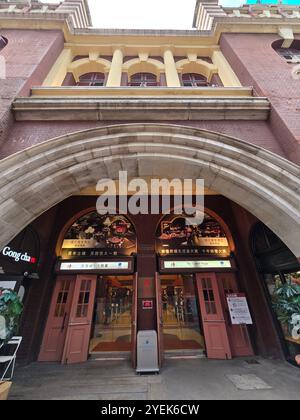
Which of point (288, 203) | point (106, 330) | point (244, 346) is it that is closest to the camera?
point (288, 203)

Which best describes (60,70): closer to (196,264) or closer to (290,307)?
(196,264)

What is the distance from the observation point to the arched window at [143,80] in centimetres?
686

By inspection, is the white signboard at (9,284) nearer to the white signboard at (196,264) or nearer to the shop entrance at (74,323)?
the shop entrance at (74,323)

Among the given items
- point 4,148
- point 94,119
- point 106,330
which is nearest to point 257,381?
point 94,119

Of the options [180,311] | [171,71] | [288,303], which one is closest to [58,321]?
[288,303]

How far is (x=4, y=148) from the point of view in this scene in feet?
12.6

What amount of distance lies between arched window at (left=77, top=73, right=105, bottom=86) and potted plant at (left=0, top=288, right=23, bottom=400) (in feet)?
22.9

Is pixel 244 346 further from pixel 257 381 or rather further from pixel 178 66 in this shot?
pixel 178 66

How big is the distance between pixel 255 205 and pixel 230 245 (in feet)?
11.4

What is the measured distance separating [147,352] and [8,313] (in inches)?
134

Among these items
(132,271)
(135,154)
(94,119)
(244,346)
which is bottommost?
(244,346)

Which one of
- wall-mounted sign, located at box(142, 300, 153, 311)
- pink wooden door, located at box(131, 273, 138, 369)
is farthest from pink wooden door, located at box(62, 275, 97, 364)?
wall-mounted sign, located at box(142, 300, 153, 311)

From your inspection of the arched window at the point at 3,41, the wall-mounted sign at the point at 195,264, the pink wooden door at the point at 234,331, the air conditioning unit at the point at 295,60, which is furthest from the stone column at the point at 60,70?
the pink wooden door at the point at 234,331

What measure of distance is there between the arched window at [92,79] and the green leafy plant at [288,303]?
312 inches
